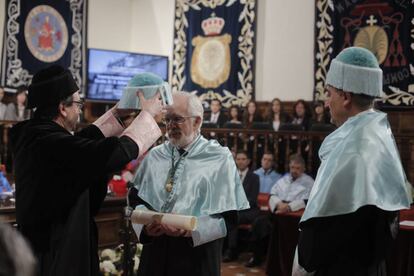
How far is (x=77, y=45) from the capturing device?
11297 mm

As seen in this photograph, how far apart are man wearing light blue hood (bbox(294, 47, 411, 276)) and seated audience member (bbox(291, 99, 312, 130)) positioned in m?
6.82

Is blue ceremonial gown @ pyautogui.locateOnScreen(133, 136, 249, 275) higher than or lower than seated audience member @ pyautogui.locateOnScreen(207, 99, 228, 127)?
lower

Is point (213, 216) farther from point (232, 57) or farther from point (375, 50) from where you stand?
point (232, 57)

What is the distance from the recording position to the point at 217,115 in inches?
392

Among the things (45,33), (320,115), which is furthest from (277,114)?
(45,33)

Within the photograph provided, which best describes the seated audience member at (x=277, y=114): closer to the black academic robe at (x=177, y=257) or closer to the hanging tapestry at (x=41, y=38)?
the hanging tapestry at (x=41, y=38)

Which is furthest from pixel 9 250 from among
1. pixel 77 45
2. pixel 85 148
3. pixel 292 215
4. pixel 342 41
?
pixel 77 45

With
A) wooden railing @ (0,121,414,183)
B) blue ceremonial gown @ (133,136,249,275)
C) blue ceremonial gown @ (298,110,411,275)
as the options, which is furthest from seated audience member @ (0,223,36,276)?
wooden railing @ (0,121,414,183)

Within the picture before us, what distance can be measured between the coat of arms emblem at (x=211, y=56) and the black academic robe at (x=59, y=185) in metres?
8.50

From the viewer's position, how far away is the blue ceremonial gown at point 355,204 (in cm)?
188

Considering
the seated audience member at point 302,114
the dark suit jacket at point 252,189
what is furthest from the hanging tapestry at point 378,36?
the dark suit jacket at point 252,189

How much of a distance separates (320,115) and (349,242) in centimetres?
680

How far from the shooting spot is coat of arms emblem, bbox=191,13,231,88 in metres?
10.5

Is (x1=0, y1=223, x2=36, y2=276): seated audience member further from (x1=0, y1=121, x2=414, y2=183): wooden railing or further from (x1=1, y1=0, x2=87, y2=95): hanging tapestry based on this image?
(x1=1, y1=0, x2=87, y2=95): hanging tapestry
